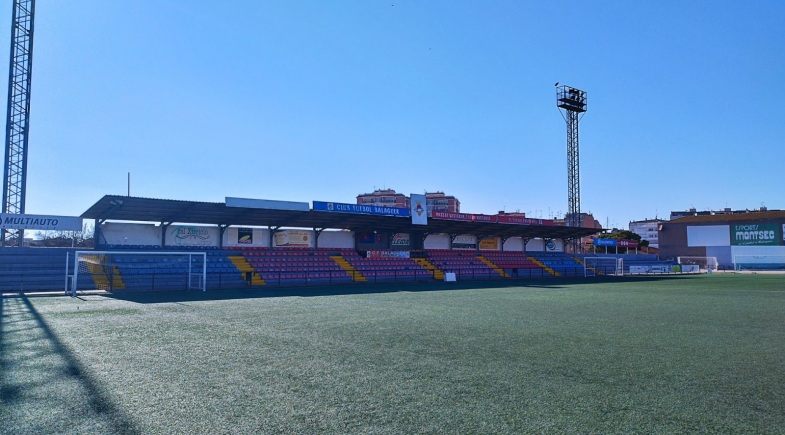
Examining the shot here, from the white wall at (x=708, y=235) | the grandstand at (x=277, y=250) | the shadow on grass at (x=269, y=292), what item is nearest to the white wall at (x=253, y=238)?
the grandstand at (x=277, y=250)

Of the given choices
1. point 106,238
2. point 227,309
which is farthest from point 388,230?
point 227,309

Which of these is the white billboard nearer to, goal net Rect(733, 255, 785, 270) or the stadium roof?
the stadium roof

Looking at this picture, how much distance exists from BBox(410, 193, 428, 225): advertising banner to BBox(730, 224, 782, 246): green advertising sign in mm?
52302

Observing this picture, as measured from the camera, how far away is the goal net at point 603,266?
172 ft

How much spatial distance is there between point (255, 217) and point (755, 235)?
66.4 metres

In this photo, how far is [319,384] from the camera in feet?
21.0

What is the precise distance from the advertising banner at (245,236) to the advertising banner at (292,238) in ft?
6.29

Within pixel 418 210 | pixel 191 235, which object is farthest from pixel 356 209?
pixel 191 235

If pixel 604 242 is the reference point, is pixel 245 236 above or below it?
below

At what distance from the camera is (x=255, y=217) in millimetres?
33812

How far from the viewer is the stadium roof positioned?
28.3m

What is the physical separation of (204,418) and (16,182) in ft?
116

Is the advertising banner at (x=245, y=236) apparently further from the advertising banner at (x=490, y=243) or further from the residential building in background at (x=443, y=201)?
the residential building in background at (x=443, y=201)

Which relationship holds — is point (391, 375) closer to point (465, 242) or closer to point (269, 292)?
point (269, 292)
